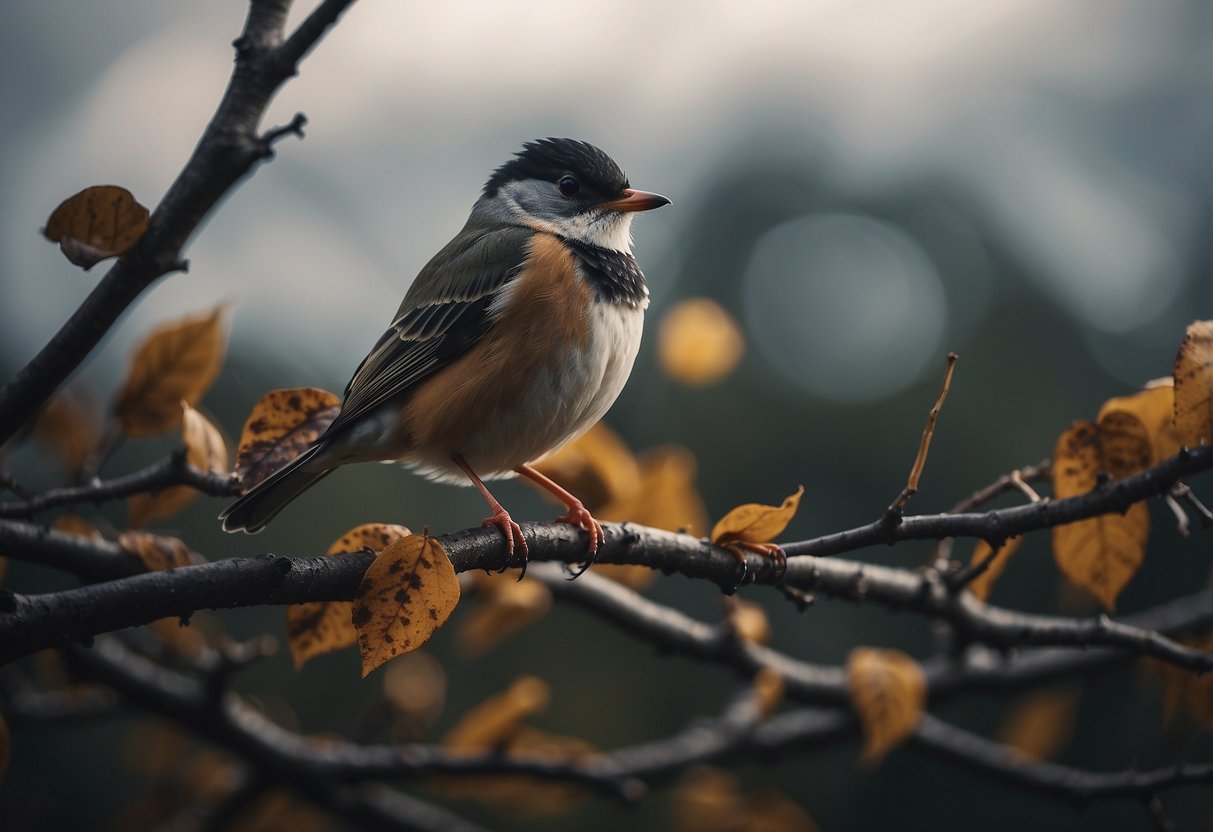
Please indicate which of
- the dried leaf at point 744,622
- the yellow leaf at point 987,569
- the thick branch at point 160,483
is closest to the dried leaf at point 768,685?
the dried leaf at point 744,622

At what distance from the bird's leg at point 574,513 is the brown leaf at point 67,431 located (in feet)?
2.94

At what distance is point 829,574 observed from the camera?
1.65 m

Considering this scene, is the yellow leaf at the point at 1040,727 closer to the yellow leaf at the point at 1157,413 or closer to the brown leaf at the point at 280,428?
the yellow leaf at the point at 1157,413

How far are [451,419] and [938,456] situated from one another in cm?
299

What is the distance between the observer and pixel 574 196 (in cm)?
244

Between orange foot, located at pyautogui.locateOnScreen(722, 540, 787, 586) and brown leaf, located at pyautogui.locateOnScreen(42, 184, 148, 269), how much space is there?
100cm

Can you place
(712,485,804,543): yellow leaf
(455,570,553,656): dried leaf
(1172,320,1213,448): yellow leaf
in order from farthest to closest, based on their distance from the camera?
(455,570,553,656): dried leaf
(712,485,804,543): yellow leaf
(1172,320,1213,448): yellow leaf

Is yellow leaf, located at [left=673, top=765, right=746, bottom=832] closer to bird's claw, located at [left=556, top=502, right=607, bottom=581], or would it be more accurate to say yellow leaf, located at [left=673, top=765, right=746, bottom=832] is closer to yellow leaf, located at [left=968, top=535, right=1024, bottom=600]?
bird's claw, located at [left=556, top=502, right=607, bottom=581]

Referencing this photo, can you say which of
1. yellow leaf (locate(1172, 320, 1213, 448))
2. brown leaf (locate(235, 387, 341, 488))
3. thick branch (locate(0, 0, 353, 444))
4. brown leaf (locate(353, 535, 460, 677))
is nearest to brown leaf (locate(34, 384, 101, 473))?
A: brown leaf (locate(235, 387, 341, 488))

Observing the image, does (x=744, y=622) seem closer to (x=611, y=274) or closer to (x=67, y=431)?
(x=611, y=274)

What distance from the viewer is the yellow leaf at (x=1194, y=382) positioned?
126 centimetres

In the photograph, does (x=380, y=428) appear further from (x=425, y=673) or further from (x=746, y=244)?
(x=746, y=244)

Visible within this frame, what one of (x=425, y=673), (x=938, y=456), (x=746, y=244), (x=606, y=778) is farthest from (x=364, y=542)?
(x=746, y=244)

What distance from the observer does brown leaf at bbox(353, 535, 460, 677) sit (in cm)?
116
